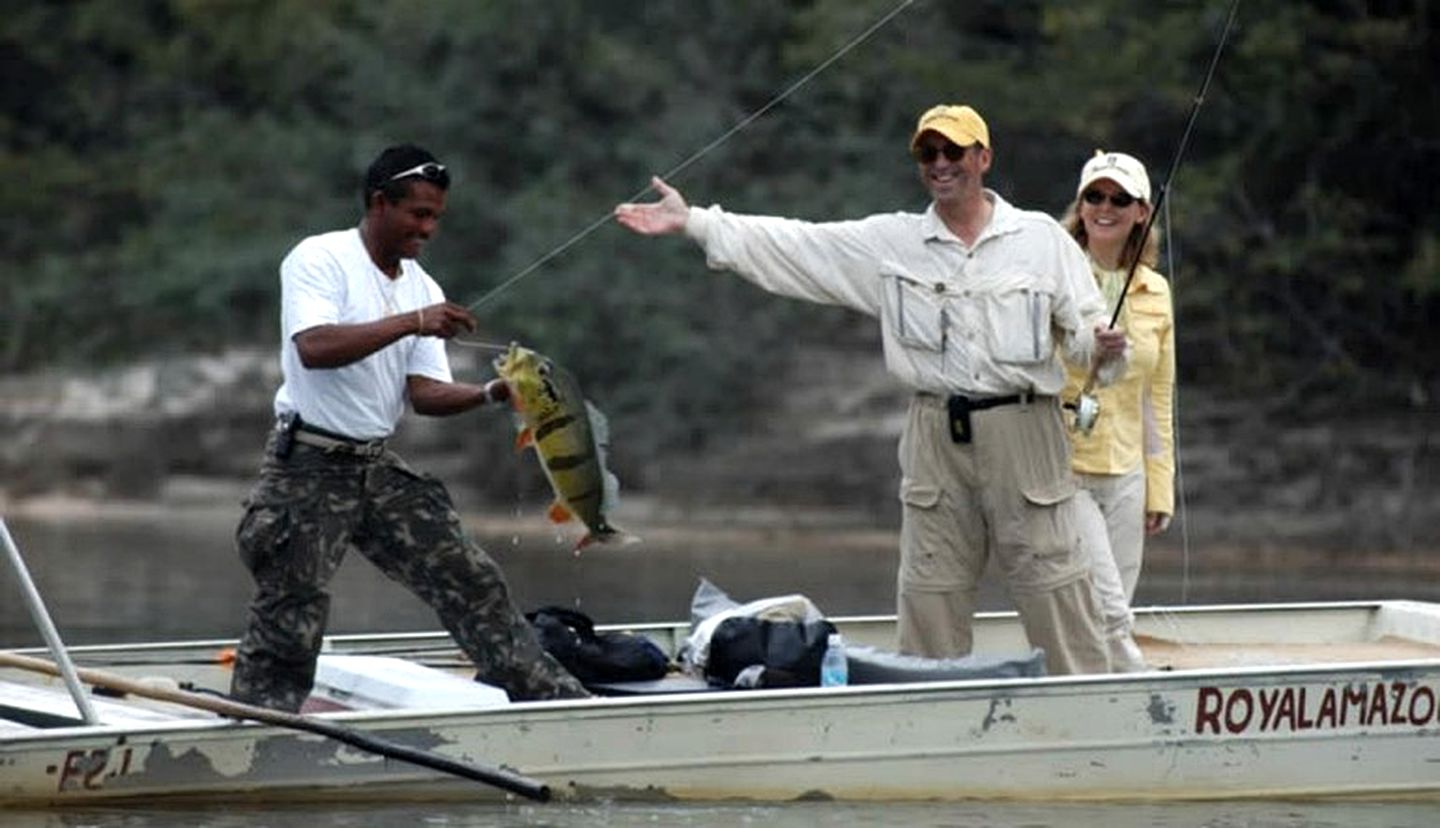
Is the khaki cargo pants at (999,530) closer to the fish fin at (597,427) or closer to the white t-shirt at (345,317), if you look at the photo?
the fish fin at (597,427)

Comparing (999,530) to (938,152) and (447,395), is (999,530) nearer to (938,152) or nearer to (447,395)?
(938,152)

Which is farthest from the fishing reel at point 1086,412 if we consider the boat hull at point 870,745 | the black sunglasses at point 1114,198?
the boat hull at point 870,745

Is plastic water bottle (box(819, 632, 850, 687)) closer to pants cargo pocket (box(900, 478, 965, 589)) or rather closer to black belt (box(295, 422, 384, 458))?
pants cargo pocket (box(900, 478, 965, 589))

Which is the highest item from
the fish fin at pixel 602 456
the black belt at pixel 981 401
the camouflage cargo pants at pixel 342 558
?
the black belt at pixel 981 401

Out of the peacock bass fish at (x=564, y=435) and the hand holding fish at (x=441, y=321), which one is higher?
the hand holding fish at (x=441, y=321)

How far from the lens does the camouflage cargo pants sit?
8234mm

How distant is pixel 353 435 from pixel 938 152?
175cm

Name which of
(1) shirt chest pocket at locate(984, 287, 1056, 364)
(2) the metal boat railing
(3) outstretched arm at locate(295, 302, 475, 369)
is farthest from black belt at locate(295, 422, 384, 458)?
(1) shirt chest pocket at locate(984, 287, 1056, 364)

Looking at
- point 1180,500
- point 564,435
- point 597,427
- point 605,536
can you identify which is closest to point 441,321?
point 564,435

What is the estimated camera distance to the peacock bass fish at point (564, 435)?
834 cm

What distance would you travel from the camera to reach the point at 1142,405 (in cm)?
941

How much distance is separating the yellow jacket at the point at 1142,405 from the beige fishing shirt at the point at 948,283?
0.40 meters

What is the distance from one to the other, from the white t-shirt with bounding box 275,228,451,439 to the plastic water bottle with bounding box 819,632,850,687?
1.41m

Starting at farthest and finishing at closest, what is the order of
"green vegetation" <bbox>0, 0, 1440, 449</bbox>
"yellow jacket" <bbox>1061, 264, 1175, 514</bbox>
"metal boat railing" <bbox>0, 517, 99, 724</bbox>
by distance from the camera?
1. "green vegetation" <bbox>0, 0, 1440, 449</bbox>
2. "yellow jacket" <bbox>1061, 264, 1175, 514</bbox>
3. "metal boat railing" <bbox>0, 517, 99, 724</bbox>
